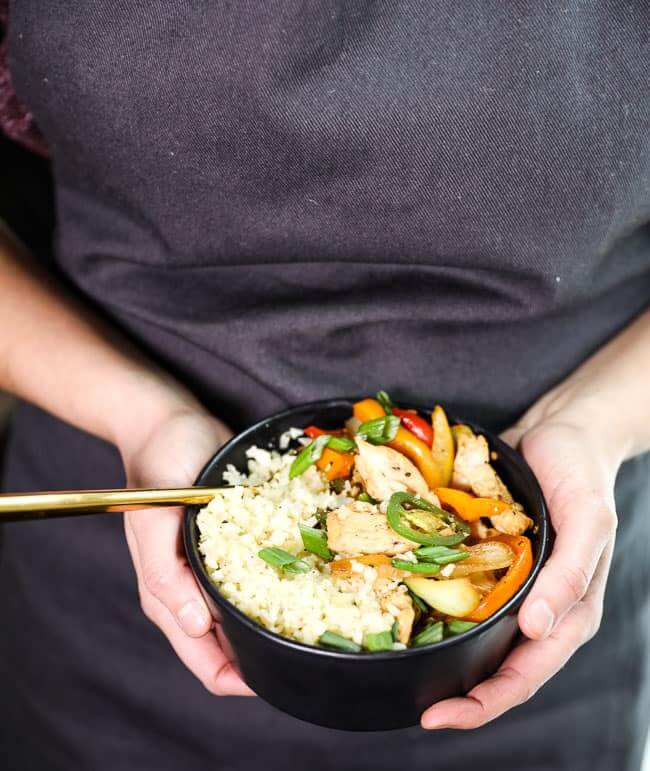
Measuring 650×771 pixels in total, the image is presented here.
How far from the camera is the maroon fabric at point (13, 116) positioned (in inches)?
40.3

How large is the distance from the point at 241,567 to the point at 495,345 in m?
0.43

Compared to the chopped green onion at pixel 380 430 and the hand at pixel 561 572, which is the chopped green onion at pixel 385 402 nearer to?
the chopped green onion at pixel 380 430

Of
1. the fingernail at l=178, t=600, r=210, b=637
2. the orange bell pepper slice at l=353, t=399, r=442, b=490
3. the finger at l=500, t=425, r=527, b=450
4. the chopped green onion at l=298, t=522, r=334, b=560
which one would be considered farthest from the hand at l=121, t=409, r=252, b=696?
the finger at l=500, t=425, r=527, b=450

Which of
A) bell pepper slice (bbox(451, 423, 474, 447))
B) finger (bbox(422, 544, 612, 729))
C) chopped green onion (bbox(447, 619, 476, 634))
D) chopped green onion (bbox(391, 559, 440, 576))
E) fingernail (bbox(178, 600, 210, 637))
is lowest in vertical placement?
finger (bbox(422, 544, 612, 729))

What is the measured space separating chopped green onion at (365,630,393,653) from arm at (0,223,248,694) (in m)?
0.16

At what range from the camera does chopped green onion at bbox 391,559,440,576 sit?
0.73 meters

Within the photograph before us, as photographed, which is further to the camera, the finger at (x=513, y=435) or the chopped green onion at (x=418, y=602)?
the finger at (x=513, y=435)

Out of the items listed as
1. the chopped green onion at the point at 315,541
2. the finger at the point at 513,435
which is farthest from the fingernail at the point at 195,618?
the finger at the point at 513,435

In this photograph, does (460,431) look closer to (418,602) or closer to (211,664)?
(418,602)

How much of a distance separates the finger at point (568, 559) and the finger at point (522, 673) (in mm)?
67

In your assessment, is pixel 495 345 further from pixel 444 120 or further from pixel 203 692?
pixel 203 692

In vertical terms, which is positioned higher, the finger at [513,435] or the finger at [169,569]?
the finger at [169,569]

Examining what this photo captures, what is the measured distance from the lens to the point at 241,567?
2.45 ft

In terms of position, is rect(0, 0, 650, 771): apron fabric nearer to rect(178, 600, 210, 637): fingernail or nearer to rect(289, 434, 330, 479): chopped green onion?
rect(289, 434, 330, 479): chopped green onion
